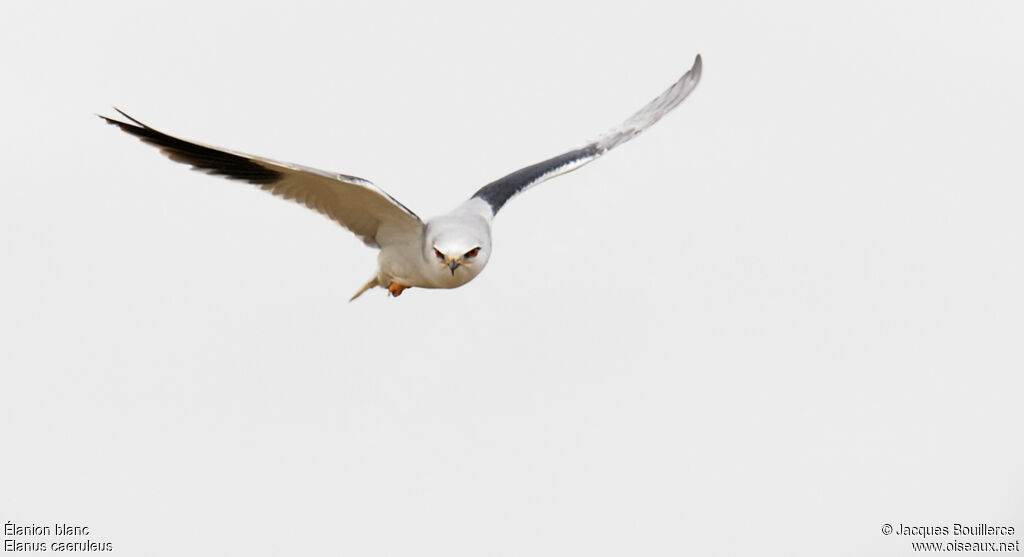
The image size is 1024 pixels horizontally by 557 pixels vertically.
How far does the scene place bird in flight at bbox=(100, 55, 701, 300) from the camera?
28.9 feet

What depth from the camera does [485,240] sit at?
9.04 m

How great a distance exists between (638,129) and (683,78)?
2.82 feet

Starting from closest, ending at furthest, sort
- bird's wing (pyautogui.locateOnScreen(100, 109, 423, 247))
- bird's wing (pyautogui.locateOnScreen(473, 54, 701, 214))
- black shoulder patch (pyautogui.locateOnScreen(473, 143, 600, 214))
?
bird's wing (pyautogui.locateOnScreen(100, 109, 423, 247)), black shoulder patch (pyautogui.locateOnScreen(473, 143, 600, 214)), bird's wing (pyautogui.locateOnScreen(473, 54, 701, 214))

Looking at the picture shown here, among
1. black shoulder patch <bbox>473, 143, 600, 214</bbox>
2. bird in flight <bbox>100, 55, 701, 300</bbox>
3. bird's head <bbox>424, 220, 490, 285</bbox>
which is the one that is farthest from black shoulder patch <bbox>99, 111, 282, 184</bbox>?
black shoulder patch <bbox>473, 143, 600, 214</bbox>

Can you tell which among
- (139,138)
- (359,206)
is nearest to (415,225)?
(359,206)

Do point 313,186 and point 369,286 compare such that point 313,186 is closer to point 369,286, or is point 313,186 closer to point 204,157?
point 204,157

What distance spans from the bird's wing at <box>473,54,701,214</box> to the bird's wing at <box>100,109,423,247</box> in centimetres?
75

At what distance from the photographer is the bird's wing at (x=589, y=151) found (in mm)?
10016

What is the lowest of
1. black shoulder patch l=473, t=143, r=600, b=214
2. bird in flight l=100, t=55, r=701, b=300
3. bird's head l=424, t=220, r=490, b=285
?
bird's head l=424, t=220, r=490, b=285

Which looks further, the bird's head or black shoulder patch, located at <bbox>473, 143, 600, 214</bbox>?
black shoulder patch, located at <bbox>473, 143, 600, 214</bbox>

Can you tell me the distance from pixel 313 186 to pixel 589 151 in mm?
2584

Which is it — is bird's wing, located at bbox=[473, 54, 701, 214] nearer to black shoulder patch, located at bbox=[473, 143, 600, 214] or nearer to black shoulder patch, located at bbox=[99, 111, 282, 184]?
black shoulder patch, located at bbox=[473, 143, 600, 214]

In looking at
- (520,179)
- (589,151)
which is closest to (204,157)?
(520,179)

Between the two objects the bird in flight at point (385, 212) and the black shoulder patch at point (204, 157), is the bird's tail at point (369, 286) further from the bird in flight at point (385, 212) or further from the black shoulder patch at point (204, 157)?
the black shoulder patch at point (204, 157)
